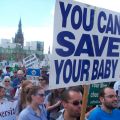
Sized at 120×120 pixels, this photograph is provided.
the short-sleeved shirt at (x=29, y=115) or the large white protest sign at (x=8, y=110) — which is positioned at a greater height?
the short-sleeved shirt at (x=29, y=115)

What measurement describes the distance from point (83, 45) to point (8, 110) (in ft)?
10.6

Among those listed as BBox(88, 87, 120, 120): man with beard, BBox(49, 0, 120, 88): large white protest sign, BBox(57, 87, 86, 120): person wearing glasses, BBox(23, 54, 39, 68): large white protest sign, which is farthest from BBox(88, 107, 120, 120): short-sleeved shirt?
BBox(23, 54, 39, 68): large white protest sign

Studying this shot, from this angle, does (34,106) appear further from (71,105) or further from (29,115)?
(71,105)

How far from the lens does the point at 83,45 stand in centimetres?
366

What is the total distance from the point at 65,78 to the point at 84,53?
1.23 ft

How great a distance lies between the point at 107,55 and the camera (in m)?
3.99

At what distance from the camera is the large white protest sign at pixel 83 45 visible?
131 inches

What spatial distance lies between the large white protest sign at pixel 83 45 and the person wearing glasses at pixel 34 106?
1339 millimetres

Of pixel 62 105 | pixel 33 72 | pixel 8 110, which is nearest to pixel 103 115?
pixel 62 105

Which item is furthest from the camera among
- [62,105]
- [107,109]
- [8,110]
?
[8,110]

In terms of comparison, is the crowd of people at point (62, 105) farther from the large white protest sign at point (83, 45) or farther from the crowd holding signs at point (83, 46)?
the large white protest sign at point (83, 45)

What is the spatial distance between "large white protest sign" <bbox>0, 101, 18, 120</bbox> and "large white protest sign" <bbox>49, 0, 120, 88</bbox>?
2.83m

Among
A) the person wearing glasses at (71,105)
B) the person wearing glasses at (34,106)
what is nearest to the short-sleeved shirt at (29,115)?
the person wearing glasses at (34,106)

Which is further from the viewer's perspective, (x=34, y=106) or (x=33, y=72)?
(x=33, y=72)
